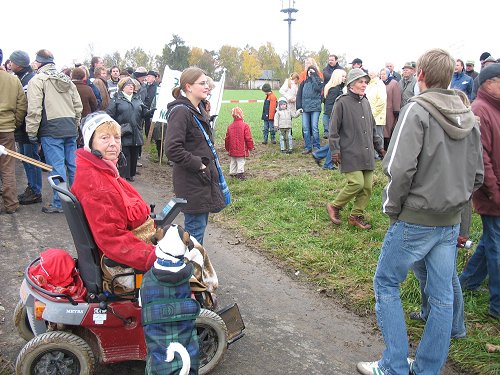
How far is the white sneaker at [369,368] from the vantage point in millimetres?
3396

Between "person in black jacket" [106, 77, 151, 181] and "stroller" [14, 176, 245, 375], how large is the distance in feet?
18.4

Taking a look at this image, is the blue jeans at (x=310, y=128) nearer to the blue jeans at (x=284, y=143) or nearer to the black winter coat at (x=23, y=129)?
the blue jeans at (x=284, y=143)

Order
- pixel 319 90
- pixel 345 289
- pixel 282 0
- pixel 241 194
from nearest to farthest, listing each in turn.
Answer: pixel 345 289
pixel 241 194
pixel 319 90
pixel 282 0

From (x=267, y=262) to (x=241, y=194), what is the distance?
9.24 ft

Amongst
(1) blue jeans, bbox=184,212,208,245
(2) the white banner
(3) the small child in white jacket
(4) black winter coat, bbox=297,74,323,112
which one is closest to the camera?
(1) blue jeans, bbox=184,212,208,245

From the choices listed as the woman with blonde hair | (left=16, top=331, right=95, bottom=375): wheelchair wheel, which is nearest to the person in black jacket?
the woman with blonde hair

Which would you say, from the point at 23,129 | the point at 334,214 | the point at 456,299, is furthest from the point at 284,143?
the point at 456,299

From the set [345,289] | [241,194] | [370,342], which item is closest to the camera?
[370,342]

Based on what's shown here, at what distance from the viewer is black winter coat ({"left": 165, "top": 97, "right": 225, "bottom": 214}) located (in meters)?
4.27

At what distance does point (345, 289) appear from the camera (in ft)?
15.8

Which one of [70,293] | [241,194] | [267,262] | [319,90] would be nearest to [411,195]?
[70,293]

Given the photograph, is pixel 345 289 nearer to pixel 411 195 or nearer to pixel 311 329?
pixel 311 329

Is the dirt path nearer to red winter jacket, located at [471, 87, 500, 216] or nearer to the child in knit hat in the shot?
red winter jacket, located at [471, 87, 500, 216]

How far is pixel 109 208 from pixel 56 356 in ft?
3.37
